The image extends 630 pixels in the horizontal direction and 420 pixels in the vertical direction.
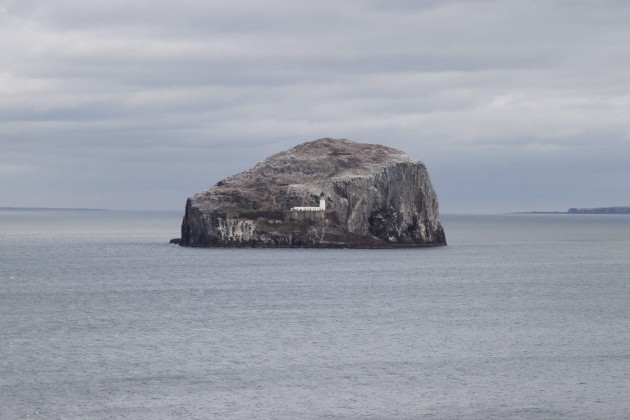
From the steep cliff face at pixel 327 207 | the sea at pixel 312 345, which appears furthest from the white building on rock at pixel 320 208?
the sea at pixel 312 345

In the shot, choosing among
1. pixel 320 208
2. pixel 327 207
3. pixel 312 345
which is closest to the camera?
pixel 312 345

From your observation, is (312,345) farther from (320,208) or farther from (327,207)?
(327,207)

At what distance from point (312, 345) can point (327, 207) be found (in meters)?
113

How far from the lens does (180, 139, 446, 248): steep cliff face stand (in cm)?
18112

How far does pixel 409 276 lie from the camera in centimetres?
13062

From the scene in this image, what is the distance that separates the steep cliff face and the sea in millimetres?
45796

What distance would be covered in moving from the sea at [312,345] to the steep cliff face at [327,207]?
45.8m

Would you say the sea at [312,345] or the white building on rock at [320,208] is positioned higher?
the white building on rock at [320,208]

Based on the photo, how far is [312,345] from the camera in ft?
230

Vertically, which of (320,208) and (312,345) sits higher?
(320,208)

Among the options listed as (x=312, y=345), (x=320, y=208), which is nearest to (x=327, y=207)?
(x=320, y=208)

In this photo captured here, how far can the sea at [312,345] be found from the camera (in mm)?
52125

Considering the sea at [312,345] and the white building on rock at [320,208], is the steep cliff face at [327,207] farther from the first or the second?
the sea at [312,345]

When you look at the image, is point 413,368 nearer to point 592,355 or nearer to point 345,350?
point 345,350
